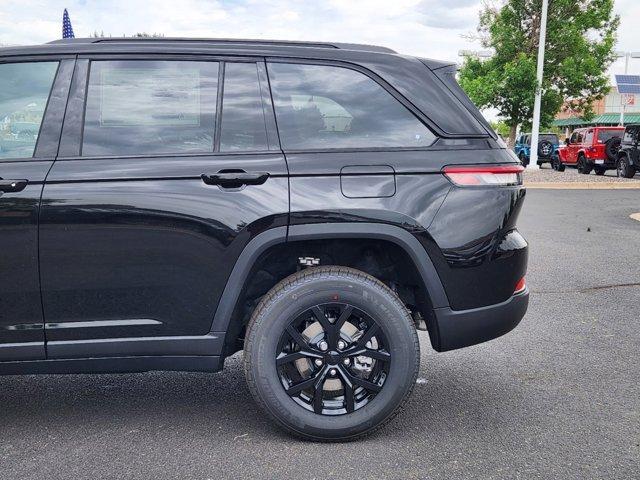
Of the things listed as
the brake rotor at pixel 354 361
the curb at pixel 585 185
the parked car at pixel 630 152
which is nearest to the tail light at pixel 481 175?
the brake rotor at pixel 354 361

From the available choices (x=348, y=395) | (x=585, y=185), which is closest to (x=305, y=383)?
(x=348, y=395)

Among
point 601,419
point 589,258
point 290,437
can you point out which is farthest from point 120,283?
point 589,258

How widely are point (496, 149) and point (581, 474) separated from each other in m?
1.50

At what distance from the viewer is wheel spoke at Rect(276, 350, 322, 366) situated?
3.02 m

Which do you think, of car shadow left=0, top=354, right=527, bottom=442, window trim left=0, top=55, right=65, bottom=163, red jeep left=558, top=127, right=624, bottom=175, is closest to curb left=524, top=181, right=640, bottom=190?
red jeep left=558, top=127, right=624, bottom=175

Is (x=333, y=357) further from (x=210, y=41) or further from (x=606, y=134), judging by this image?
(x=606, y=134)

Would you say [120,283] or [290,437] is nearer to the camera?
[120,283]

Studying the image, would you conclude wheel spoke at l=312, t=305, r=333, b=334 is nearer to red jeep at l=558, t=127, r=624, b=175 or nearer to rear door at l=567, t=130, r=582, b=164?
red jeep at l=558, t=127, r=624, b=175

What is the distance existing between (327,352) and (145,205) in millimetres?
1041

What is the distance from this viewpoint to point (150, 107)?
3.08 meters

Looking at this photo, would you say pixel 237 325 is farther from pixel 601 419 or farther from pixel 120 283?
pixel 601 419

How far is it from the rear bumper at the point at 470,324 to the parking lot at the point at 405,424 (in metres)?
0.46

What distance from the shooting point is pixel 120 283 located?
294 centimetres

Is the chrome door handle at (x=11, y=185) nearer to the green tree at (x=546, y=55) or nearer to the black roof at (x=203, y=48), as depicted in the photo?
the black roof at (x=203, y=48)
